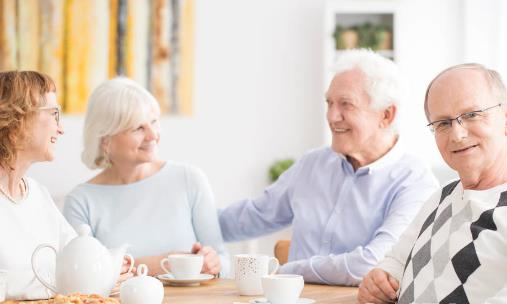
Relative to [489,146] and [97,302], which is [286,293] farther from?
[489,146]

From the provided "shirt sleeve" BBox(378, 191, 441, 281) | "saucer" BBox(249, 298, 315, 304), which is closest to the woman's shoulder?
"saucer" BBox(249, 298, 315, 304)

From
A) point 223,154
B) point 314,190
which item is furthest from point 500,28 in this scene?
point 314,190

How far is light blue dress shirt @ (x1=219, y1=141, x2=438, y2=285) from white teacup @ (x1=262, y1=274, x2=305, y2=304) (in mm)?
554

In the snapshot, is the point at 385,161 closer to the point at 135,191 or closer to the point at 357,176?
the point at 357,176

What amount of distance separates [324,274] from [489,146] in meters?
0.79

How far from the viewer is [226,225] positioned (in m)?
2.95

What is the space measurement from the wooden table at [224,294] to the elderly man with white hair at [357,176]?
223mm

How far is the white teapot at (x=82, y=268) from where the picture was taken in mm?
1763

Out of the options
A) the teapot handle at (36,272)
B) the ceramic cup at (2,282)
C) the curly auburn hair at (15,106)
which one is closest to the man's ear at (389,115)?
the curly auburn hair at (15,106)

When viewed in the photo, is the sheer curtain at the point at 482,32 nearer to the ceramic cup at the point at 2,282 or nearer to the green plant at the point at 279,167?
the green plant at the point at 279,167

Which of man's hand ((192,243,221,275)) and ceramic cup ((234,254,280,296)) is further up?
ceramic cup ((234,254,280,296))

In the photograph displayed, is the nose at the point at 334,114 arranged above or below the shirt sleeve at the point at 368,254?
above

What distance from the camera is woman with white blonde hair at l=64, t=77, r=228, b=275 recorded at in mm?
2756

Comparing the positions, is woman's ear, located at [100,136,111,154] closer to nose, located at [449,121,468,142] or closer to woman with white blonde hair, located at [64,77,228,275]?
woman with white blonde hair, located at [64,77,228,275]
